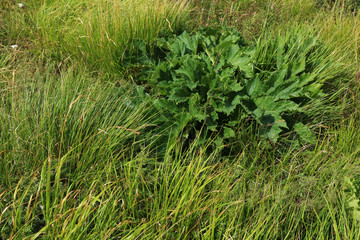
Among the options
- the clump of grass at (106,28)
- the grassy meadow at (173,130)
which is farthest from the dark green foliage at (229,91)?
the clump of grass at (106,28)

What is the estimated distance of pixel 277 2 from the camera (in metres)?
4.41

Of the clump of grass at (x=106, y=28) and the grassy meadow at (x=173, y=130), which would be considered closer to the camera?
the grassy meadow at (x=173, y=130)

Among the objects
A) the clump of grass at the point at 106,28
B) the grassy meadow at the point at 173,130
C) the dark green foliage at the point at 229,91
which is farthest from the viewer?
the clump of grass at the point at 106,28

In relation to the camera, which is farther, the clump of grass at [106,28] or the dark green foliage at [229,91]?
the clump of grass at [106,28]

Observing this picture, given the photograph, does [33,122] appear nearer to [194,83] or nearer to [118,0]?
[194,83]

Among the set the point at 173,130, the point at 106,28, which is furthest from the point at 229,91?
the point at 106,28

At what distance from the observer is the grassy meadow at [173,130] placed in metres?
1.83

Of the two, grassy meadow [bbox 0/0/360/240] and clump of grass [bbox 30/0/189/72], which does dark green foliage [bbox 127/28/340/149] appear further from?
clump of grass [bbox 30/0/189/72]

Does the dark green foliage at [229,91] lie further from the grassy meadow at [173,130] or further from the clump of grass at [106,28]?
the clump of grass at [106,28]

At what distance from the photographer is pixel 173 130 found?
99.0 inches

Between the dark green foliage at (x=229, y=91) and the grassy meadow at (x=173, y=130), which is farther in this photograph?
the dark green foliage at (x=229, y=91)

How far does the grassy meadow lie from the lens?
72.0 inches

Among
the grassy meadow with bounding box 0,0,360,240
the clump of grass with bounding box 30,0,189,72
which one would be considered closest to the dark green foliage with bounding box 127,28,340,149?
the grassy meadow with bounding box 0,0,360,240

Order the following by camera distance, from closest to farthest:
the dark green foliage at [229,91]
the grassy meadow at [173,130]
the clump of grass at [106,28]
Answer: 1. the grassy meadow at [173,130]
2. the dark green foliage at [229,91]
3. the clump of grass at [106,28]
